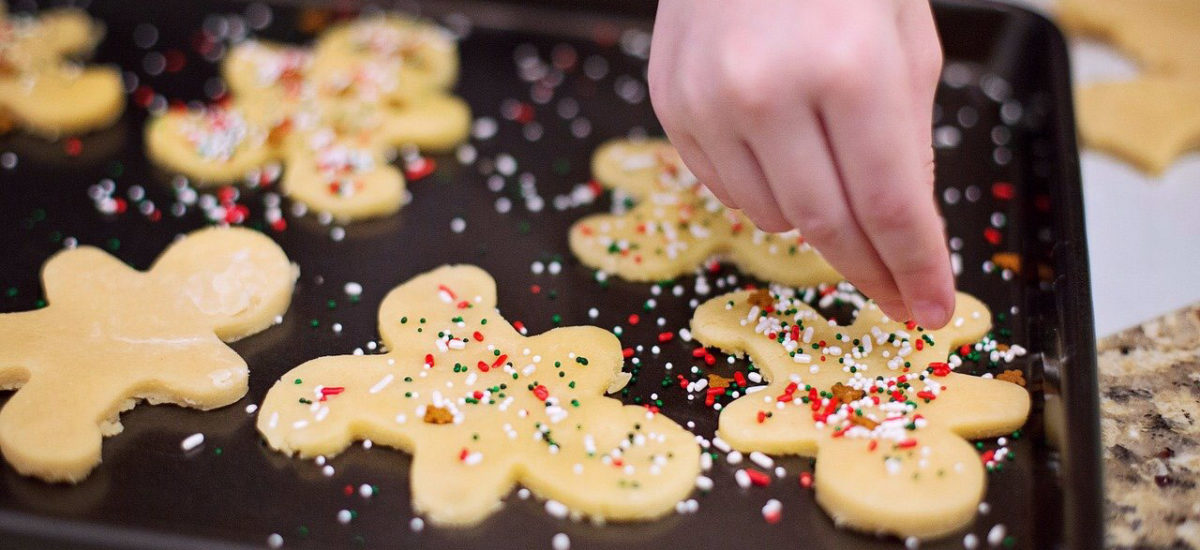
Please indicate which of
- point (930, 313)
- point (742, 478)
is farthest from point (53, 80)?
point (930, 313)

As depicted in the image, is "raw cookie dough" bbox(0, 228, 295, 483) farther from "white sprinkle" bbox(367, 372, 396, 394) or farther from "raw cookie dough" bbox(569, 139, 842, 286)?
"raw cookie dough" bbox(569, 139, 842, 286)

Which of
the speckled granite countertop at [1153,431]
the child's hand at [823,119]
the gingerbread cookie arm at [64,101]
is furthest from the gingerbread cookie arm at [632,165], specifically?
the gingerbread cookie arm at [64,101]

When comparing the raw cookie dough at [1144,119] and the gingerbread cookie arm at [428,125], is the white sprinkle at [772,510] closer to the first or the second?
the gingerbread cookie arm at [428,125]

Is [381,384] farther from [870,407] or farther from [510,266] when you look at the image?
[870,407]

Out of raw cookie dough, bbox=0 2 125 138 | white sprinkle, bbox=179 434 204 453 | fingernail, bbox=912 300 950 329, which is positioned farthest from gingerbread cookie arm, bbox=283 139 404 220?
fingernail, bbox=912 300 950 329

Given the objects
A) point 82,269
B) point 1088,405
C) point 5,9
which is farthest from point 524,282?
point 5,9

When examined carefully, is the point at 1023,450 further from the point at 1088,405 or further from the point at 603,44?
the point at 603,44

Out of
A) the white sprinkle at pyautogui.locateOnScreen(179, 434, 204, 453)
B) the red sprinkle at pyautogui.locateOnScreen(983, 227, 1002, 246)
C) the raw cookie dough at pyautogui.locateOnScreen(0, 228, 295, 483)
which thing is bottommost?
the red sprinkle at pyautogui.locateOnScreen(983, 227, 1002, 246)
